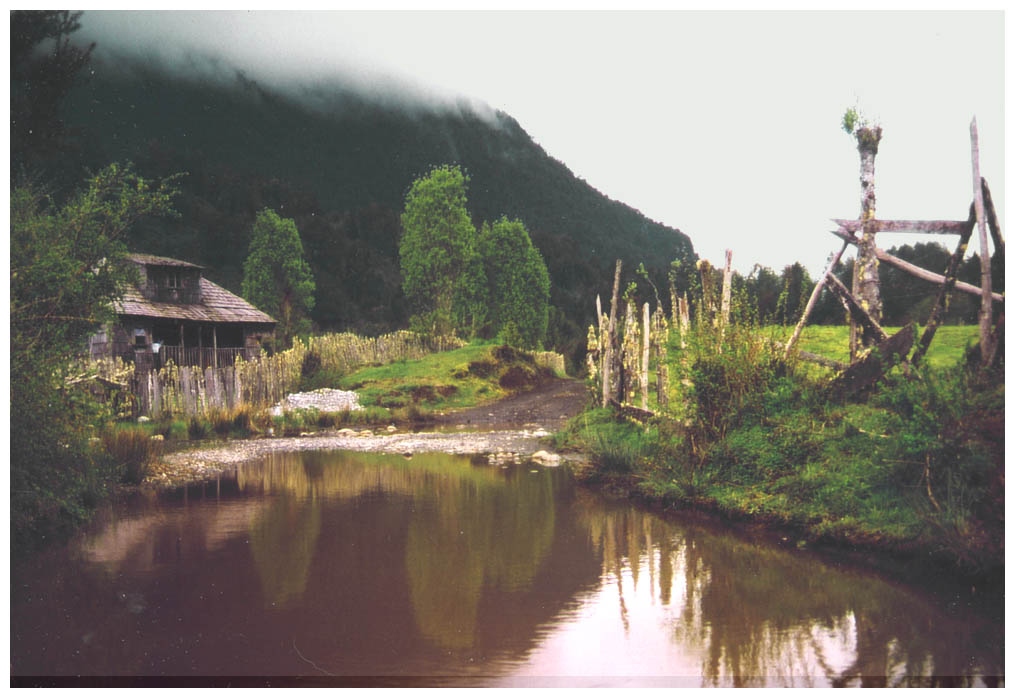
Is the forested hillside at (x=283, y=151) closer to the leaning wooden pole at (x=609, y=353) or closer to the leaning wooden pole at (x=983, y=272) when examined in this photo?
the leaning wooden pole at (x=609, y=353)

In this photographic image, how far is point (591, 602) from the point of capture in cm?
508

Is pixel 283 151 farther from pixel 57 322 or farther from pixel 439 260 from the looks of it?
pixel 439 260

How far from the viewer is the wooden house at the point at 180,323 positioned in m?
17.9

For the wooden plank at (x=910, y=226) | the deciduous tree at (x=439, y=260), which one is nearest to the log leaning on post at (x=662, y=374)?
the wooden plank at (x=910, y=226)

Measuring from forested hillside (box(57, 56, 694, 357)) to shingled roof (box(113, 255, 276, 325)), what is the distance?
79 cm

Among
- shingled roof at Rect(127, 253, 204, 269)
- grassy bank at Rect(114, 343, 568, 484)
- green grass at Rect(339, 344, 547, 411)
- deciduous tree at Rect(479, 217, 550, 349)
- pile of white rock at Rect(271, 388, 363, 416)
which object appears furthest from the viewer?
deciduous tree at Rect(479, 217, 550, 349)

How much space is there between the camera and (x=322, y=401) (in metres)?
21.0

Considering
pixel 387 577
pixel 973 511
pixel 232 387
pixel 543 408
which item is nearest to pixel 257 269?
pixel 232 387

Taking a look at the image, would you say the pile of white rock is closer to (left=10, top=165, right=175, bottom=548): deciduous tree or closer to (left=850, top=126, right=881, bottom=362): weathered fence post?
(left=10, top=165, right=175, bottom=548): deciduous tree

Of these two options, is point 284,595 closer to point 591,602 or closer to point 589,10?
point 591,602

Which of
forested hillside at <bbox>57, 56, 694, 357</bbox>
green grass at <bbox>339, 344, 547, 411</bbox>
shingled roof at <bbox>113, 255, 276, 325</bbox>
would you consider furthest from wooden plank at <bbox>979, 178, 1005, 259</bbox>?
green grass at <bbox>339, 344, 547, 411</bbox>

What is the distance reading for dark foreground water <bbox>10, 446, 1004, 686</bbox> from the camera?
4.07m

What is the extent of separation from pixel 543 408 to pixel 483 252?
16.8 m

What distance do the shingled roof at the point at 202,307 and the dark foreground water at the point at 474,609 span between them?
10704mm
